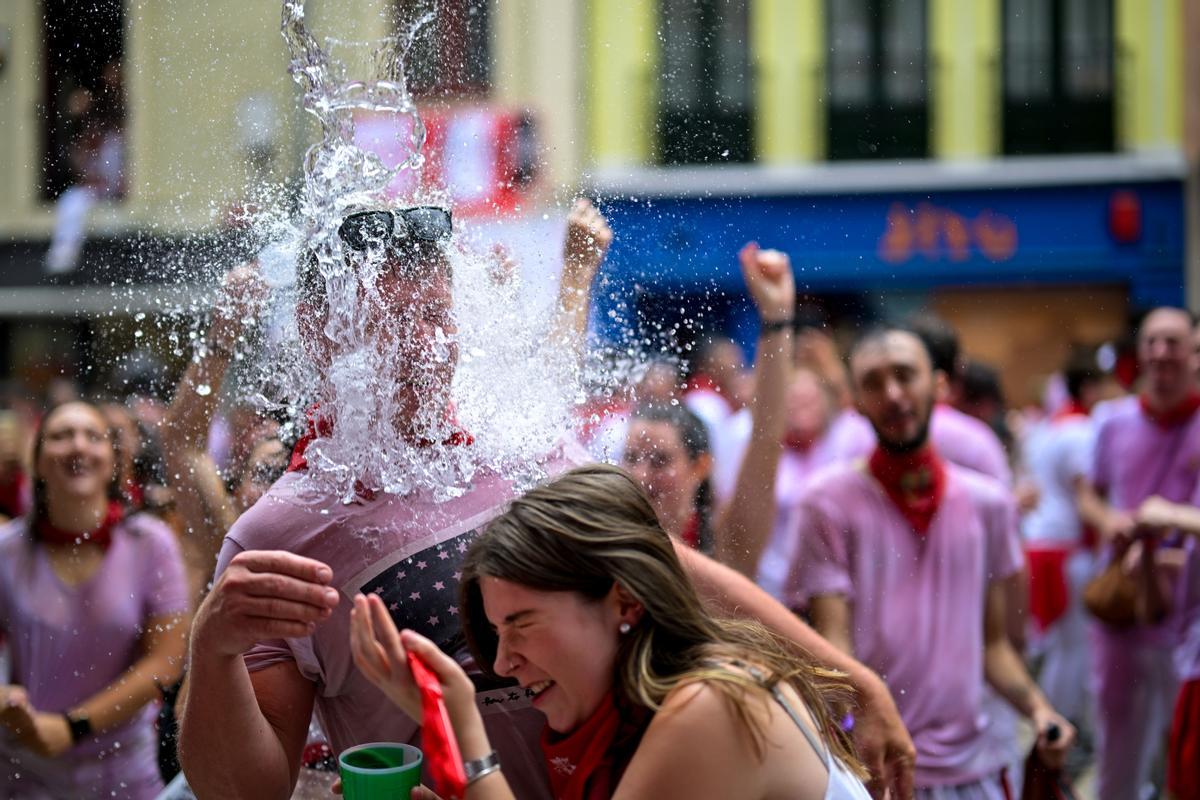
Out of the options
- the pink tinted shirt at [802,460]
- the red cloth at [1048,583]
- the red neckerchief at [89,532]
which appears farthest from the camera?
the red cloth at [1048,583]

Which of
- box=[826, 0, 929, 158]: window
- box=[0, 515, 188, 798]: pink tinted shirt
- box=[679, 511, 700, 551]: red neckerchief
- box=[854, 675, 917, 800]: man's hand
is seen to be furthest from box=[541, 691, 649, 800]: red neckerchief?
box=[826, 0, 929, 158]: window

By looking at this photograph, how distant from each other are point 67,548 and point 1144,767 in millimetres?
3220

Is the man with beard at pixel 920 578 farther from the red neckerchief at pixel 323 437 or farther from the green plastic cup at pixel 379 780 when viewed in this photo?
the green plastic cup at pixel 379 780

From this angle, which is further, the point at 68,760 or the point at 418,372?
the point at 68,760

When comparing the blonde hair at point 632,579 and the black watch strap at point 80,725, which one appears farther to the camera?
the black watch strap at point 80,725

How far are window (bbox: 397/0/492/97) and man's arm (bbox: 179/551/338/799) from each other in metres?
1.06

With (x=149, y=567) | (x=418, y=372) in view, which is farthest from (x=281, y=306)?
(x=149, y=567)

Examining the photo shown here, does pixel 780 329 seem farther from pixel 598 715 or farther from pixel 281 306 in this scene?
pixel 598 715

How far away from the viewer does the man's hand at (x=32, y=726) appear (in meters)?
3.20

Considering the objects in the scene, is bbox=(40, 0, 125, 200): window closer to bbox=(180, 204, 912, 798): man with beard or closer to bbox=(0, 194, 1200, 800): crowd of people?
bbox=(0, 194, 1200, 800): crowd of people

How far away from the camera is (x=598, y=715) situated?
1.74 metres

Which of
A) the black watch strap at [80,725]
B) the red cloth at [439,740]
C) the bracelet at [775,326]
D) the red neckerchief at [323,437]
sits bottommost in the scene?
the black watch strap at [80,725]

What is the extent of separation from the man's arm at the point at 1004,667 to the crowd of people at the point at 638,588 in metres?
0.01

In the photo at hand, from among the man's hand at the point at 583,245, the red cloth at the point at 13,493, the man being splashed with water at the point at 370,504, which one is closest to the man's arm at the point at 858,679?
the man being splashed with water at the point at 370,504
